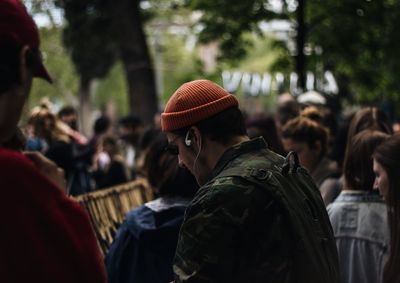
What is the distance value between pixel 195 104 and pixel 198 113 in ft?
0.12

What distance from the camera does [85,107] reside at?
3102 cm

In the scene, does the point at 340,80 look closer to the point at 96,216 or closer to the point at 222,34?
the point at 222,34

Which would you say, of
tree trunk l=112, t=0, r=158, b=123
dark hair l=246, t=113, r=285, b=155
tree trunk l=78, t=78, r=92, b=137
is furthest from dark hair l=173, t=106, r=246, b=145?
tree trunk l=78, t=78, r=92, b=137

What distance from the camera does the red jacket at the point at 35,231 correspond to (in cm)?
171

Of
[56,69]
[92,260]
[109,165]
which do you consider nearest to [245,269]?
[92,260]

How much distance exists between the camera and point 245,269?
2457 millimetres

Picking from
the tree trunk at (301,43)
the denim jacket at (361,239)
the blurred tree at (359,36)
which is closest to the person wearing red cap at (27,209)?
the denim jacket at (361,239)

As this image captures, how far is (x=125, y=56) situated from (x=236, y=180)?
13192mm

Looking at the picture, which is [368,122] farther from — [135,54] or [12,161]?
[135,54]

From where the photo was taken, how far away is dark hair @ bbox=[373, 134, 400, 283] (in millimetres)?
3641

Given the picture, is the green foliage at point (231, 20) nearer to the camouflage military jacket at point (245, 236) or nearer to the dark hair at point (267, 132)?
the dark hair at point (267, 132)

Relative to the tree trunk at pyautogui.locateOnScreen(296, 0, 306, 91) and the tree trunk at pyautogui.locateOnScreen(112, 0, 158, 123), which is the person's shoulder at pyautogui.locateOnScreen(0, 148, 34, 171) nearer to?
the tree trunk at pyautogui.locateOnScreen(296, 0, 306, 91)

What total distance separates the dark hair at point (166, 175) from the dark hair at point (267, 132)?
1255 millimetres

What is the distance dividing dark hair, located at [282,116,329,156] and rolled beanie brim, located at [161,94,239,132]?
269 cm
